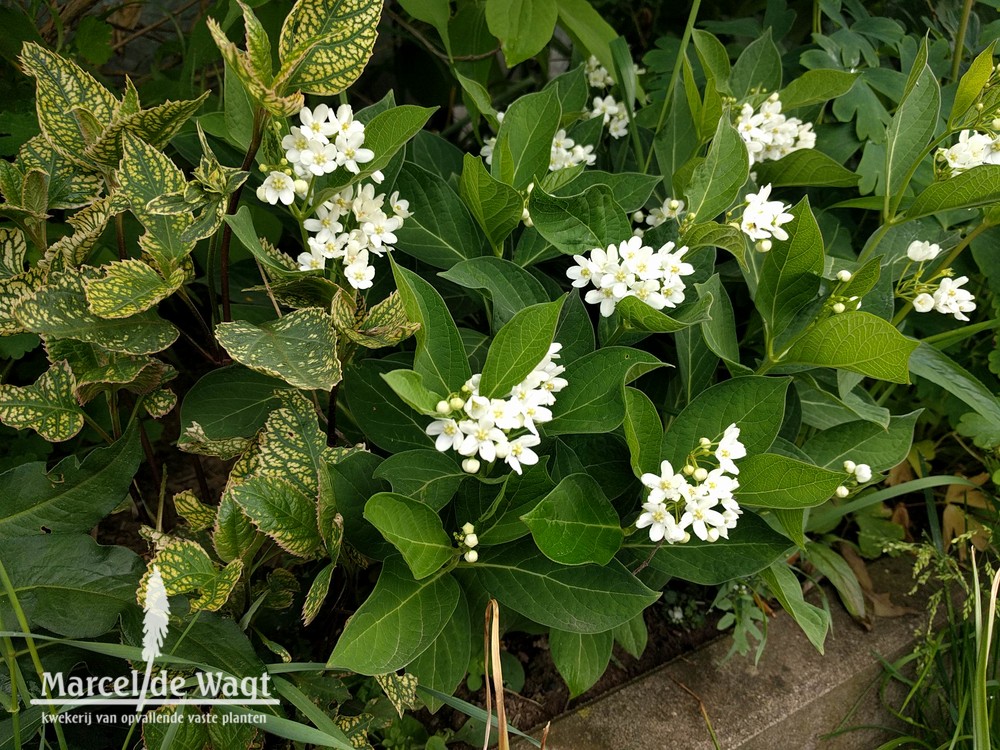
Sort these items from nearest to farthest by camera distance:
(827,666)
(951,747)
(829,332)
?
(829,332)
(951,747)
(827,666)

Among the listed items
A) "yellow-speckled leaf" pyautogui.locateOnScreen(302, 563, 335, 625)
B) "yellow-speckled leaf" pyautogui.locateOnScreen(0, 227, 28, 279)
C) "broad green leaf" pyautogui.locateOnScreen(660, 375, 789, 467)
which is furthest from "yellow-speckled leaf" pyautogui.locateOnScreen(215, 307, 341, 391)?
"broad green leaf" pyautogui.locateOnScreen(660, 375, 789, 467)

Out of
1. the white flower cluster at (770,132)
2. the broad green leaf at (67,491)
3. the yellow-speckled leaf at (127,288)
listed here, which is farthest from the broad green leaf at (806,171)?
the broad green leaf at (67,491)

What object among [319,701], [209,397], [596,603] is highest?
[209,397]

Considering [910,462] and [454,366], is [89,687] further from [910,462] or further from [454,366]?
[910,462]

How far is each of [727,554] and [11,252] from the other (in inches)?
39.9

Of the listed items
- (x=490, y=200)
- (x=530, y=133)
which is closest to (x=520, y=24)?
(x=530, y=133)

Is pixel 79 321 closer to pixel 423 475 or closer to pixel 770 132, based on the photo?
pixel 423 475

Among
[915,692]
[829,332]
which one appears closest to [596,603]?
[829,332]

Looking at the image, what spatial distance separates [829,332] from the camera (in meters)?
0.99

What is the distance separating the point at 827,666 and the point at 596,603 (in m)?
0.69

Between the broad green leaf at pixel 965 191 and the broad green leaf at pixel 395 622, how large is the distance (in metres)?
0.86

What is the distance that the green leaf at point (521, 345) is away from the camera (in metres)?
0.84

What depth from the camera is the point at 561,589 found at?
37.8 inches

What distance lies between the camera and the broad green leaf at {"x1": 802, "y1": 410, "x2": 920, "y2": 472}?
3.58 ft
